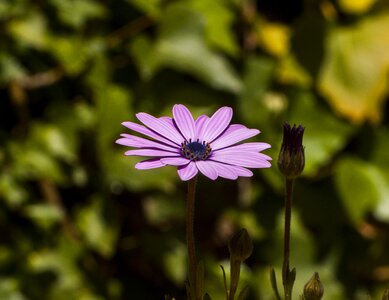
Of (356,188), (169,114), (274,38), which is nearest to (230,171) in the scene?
(169,114)

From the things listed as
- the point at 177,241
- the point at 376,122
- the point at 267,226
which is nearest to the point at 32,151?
the point at 177,241

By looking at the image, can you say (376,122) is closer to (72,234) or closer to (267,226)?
(267,226)

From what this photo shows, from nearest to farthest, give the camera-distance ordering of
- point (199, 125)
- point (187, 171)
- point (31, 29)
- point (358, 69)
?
1. point (187, 171)
2. point (199, 125)
3. point (31, 29)
4. point (358, 69)

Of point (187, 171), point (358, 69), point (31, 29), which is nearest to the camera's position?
point (187, 171)

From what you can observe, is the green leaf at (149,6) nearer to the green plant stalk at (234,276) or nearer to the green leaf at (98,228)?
the green leaf at (98,228)

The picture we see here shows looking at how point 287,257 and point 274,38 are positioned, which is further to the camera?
point 274,38

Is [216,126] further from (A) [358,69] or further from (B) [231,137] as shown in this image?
(A) [358,69]
